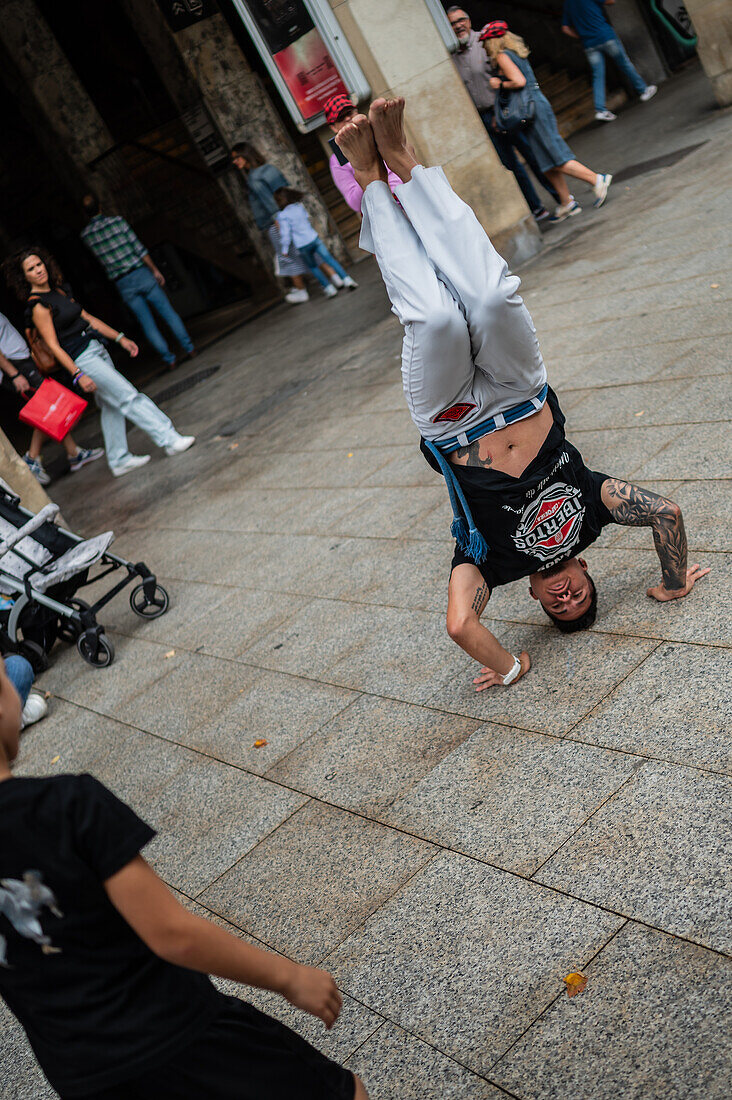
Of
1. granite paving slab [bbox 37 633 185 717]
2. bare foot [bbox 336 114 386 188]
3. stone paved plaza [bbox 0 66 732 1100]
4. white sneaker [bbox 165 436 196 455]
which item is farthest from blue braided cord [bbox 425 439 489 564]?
white sneaker [bbox 165 436 196 455]

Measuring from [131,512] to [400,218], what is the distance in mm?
6455

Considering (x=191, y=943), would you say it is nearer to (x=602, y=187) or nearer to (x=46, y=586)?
(x=46, y=586)

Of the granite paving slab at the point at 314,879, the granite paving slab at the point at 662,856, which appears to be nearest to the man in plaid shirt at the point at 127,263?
the granite paving slab at the point at 314,879

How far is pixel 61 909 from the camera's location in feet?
5.91

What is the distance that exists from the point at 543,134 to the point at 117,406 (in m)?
5.07

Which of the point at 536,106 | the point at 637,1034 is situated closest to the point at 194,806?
the point at 637,1034

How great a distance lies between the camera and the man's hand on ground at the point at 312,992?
1967mm

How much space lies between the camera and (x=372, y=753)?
409cm

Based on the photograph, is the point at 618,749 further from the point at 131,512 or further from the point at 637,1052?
the point at 131,512

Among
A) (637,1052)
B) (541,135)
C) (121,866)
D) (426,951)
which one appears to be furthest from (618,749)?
(541,135)

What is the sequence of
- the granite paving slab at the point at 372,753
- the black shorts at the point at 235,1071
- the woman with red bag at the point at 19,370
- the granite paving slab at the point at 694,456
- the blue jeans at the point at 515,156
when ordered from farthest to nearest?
the blue jeans at the point at 515,156, the woman with red bag at the point at 19,370, the granite paving slab at the point at 694,456, the granite paving slab at the point at 372,753, the black shorts at the point at 235,1071

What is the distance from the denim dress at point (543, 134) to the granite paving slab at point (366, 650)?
689 centimetres

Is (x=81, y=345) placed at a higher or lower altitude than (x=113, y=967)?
higher

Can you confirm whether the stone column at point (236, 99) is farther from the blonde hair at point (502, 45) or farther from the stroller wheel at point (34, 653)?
the stroller wheel at point (34, 653)
